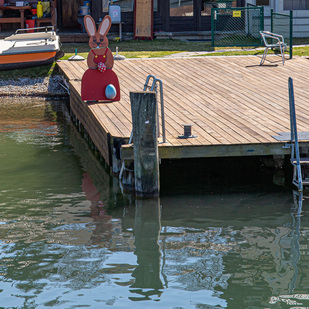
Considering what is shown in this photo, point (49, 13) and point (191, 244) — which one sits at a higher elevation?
point (49, 13)

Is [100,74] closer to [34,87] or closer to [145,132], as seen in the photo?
[145,132]

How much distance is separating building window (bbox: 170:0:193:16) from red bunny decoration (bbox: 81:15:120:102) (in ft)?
37.6

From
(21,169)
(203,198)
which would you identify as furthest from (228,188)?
(21,169)

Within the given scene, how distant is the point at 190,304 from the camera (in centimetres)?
633

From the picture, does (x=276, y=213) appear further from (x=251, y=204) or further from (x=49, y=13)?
(x=49, y=13)

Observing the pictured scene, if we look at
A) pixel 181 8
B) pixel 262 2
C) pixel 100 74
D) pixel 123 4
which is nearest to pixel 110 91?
pixel 100 74

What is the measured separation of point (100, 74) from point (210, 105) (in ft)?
6.80

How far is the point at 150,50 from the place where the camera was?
63.9 feet

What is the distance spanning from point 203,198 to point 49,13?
1536 cm

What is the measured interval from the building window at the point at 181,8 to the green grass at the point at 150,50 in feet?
4.75

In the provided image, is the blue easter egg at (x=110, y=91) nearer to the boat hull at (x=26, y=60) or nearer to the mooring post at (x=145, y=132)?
the mooring post at (x=145, y=132)

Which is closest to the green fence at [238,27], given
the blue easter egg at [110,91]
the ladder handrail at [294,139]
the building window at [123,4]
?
the building window at [123,4]

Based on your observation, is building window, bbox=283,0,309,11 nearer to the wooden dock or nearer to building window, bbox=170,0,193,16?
building window, bbox=170,0,193,16

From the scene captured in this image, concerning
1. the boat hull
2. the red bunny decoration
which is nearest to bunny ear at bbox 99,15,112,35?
the red bunny decoration
